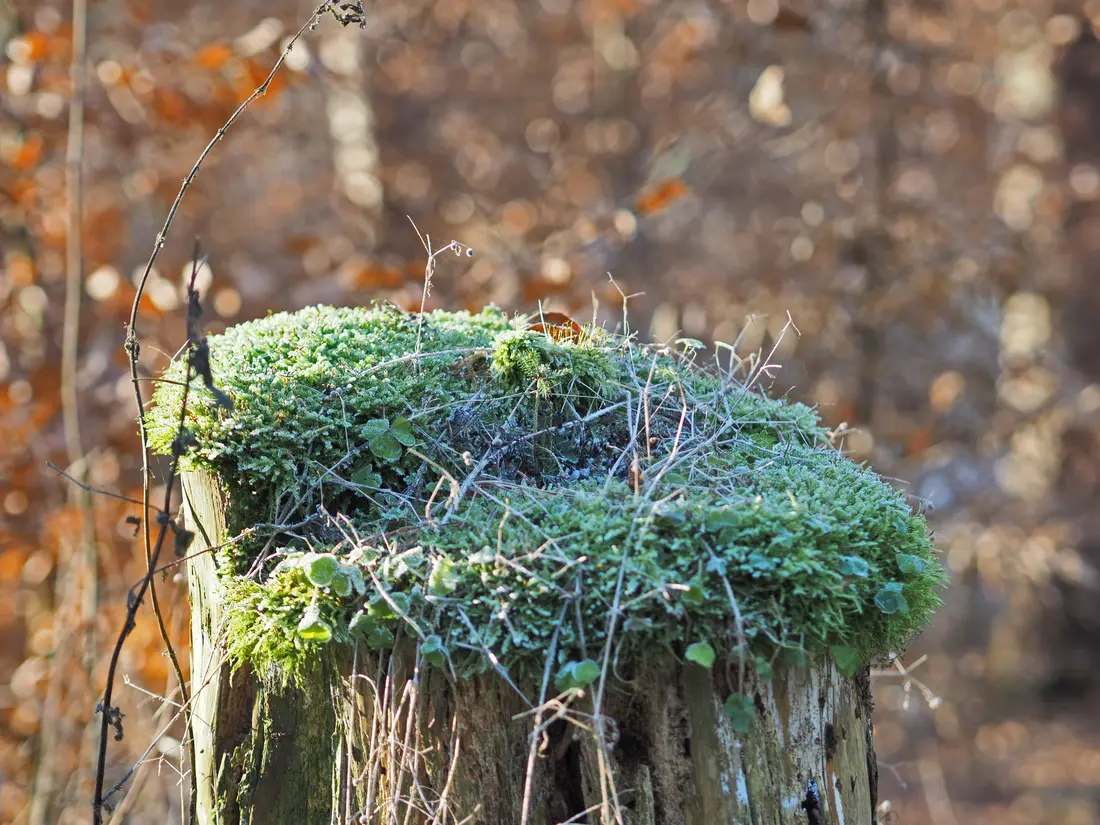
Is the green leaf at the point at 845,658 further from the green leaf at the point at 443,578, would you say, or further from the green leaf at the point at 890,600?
the green leaf at the point at 443,578

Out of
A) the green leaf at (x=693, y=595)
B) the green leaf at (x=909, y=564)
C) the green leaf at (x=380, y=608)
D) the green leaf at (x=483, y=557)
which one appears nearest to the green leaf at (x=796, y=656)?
the green leaf at (x=693, y=595)

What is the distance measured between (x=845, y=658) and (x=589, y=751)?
0.57m

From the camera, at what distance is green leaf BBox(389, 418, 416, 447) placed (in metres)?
2.21

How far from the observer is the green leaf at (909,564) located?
1.96 metres

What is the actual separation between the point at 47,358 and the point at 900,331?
6768mm

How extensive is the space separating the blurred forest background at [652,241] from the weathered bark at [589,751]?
1837 millimetres

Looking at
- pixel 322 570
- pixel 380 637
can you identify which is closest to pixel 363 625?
pixel 380 637

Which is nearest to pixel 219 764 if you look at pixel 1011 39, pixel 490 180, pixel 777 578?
pixel 777 578

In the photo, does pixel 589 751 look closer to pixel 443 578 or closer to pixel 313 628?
pixel 443 578

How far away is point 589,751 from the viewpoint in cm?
180

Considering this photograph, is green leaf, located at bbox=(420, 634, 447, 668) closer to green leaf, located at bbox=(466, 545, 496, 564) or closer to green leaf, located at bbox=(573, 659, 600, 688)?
green leaf, located at bbox=(466, 545, 496, 564)

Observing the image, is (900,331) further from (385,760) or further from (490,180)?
(385,760)

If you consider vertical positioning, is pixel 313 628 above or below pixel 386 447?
below

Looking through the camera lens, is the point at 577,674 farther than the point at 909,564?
No
